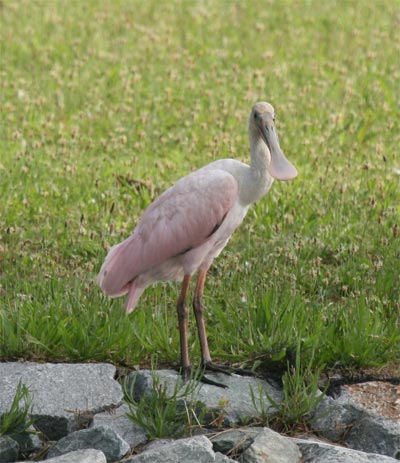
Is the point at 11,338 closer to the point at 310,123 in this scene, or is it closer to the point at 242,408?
the point at 242,408

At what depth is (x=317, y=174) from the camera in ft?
30.3

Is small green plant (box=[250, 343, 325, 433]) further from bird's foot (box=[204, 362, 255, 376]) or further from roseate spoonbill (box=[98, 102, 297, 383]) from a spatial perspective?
roseate spoonbill (box=[98, 102, 297, 383])

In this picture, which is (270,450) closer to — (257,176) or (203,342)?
(203,342)

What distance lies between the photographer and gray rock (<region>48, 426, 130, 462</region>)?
499cm

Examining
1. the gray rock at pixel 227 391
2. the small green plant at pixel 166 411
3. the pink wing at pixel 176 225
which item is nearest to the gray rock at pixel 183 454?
the small green plant at pixel 166 411

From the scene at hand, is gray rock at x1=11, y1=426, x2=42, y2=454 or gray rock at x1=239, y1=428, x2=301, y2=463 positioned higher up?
gray rock at x1=239, y1=428, x2=301, y2=463

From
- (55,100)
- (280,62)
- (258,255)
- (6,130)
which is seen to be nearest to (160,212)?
(258,255)

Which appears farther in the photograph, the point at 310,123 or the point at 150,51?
the point at 150,51

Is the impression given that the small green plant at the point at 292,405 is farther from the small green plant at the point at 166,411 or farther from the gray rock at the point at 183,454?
the gray rock at the point at 183,454

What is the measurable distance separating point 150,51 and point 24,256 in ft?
18.7

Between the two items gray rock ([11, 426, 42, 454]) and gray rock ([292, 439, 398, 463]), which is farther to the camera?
gray rock ([11, 426, 42, 454])

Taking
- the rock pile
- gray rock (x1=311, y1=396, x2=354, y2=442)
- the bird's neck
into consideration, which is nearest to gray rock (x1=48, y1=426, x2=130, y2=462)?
the rock pile

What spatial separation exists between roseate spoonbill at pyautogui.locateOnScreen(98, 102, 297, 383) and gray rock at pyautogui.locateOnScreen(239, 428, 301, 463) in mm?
759

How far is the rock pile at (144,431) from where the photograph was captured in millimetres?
4902
